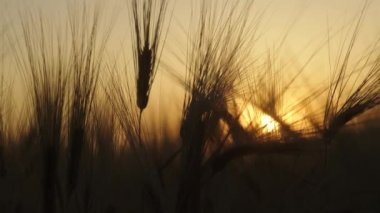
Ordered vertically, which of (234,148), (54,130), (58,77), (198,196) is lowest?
(198,196)

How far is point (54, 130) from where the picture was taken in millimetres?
2508

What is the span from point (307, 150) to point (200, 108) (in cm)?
47

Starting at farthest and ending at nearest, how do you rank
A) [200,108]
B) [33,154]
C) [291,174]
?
[33,154] < [291,174] < [200,108]

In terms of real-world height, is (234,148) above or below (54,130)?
below

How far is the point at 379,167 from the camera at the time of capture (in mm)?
3430

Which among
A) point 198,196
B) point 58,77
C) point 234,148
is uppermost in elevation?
point 58,77

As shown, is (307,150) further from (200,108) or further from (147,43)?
(147,43)

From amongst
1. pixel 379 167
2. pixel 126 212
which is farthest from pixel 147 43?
pixel 379 167

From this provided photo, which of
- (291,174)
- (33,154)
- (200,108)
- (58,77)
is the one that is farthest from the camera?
(33,154)

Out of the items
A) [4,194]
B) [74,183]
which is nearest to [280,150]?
[74,183]

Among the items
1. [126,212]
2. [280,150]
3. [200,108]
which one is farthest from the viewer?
[126,212]

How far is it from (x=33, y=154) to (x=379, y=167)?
1.73m

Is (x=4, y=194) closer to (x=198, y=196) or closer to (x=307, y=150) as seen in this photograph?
(x=198, y=196)

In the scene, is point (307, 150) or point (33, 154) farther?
point (33, 154)
